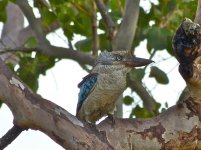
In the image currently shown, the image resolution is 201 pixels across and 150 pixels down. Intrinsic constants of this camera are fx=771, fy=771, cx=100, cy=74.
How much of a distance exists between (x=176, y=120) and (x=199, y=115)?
0.40 ft

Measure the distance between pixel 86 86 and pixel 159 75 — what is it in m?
1.30

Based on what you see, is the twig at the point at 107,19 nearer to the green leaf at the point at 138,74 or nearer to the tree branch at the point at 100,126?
the green leaf at the point at 138,74

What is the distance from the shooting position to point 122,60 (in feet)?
14.3

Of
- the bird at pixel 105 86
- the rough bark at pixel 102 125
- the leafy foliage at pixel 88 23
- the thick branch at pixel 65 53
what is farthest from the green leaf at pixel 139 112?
the rough bark at pixel 102 125

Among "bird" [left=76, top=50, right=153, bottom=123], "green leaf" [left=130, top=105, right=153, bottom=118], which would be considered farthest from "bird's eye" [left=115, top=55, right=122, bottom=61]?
"green leaf" [left=130, top=105, right=153, bottom=118]

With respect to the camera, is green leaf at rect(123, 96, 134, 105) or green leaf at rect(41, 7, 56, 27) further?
green leaf at rect(123, 96, 134, 105)

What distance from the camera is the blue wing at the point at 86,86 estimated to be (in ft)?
14.4

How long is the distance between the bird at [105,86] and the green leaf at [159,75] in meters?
1.12

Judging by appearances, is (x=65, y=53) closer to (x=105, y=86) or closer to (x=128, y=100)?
(x=128, y=100)

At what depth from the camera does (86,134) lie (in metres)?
3.50

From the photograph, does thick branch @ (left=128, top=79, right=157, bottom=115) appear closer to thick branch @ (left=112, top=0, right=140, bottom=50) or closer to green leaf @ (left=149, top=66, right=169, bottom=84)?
green leaf @ (left=149, top=66, right=169, bottom=84)

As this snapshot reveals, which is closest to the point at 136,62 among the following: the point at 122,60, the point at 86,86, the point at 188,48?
the point at 122,60

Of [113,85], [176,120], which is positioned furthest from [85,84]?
[176,120]

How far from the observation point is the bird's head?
4.25 metres
